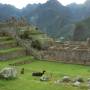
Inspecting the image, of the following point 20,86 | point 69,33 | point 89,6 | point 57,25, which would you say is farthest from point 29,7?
point 20,86

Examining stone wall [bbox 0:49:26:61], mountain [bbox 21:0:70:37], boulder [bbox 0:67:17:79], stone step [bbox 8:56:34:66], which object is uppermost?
mountain [bbox 21:0:70:37]

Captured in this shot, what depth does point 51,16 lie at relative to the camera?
133m

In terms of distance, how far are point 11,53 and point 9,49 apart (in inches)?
71.0

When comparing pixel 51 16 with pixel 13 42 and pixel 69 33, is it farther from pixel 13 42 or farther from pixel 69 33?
pixel 13 42

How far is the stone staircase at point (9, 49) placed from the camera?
104ft

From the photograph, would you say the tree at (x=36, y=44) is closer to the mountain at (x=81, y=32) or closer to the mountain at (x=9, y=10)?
the mountain at (x=81, y=32)

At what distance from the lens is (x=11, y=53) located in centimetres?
3244

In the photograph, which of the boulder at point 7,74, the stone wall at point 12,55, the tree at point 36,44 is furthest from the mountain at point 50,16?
the boulder at point 7,74

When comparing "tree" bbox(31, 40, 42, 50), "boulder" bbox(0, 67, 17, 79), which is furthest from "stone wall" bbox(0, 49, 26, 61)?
"boulder" bbox(0, 67, 17, 79)

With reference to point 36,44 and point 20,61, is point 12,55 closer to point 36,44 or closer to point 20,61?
point 20,61

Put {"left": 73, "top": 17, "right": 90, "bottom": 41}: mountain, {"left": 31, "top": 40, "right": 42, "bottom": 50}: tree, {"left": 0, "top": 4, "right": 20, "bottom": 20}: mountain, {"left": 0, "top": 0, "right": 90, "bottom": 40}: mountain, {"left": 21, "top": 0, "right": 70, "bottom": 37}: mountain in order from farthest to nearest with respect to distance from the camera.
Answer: {"left": 0, "top": 4, "right": 20, "bottom": 20}: mountain → {"left": 21, "top": 0, "right": 70, "bottom": 37}: mountain → {"left": 0, "top": 0, "right": 90, "bottom": 40}: mountain → {"left": 73, "top": 17, "right": 90, "bottom": 41}: mountain → {"left": 31, "top": 40, "right": 42, "bottom": 50}: tree

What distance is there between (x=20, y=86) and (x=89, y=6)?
14947 centimetres

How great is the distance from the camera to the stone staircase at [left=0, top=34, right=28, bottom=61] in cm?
3170

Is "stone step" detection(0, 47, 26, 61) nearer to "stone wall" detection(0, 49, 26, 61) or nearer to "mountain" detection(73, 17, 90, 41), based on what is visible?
"stone wall" detection(0, 49, 26, 61)
